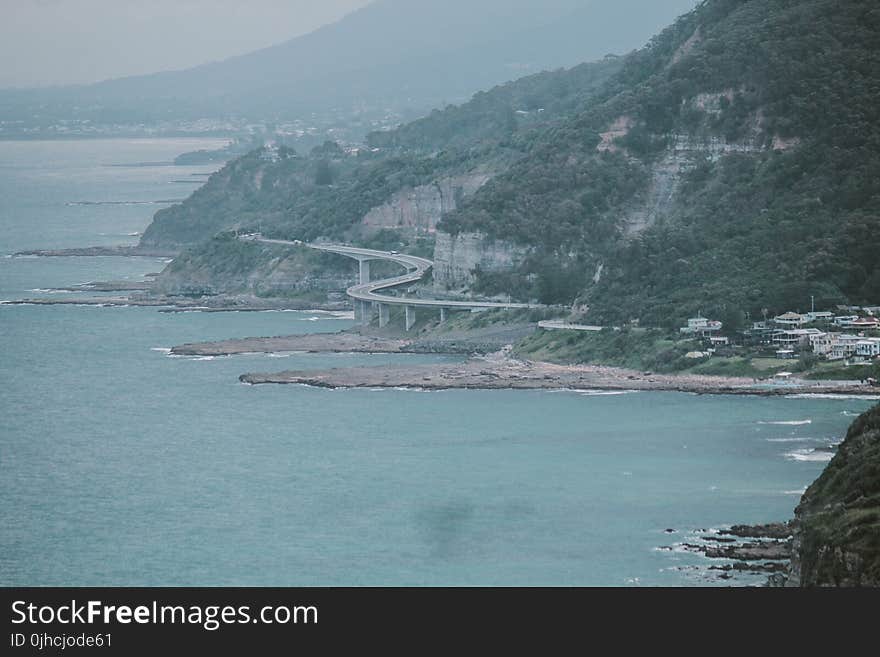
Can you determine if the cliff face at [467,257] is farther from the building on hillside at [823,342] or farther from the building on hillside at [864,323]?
the building on hillside at [823,342]

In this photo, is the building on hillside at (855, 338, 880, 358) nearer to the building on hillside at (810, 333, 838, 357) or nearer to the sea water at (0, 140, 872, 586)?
the building on hillside at (810, 333, 838, 357)

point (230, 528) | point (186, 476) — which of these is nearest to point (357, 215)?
point (186, 476)

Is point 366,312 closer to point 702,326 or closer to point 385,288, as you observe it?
point 385,288

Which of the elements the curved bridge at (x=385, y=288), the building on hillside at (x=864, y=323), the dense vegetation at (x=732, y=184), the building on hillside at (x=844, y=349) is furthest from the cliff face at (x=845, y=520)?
the curved bridge at (x=385, y=288)

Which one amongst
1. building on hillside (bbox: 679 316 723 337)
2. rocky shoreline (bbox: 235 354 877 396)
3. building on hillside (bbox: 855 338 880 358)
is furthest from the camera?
building on hillside (bbox: 679 316 723 337)

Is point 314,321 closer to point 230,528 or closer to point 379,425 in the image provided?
point 379,425

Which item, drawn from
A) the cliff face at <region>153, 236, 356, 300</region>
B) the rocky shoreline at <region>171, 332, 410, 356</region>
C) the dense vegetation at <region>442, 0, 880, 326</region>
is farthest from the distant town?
the cliff face at <region>153, 236, 356, 300</region>

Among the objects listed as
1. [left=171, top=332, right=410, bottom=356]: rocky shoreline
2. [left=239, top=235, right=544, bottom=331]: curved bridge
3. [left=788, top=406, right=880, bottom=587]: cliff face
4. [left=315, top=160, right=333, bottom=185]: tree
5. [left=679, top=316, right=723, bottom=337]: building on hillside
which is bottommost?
[left=171, top=332, right=410, bottom=356]: rocky shoreline
